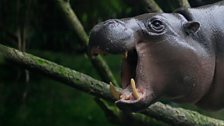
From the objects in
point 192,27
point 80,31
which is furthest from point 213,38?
point 80,31

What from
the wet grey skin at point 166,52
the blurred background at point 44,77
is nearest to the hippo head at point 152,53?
the wet grey skin at point 166,52

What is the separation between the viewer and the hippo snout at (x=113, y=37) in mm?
1111

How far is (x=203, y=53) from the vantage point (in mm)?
1197

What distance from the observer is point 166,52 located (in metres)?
1.15

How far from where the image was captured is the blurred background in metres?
4.08

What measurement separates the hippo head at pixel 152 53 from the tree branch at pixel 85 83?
0.88 m

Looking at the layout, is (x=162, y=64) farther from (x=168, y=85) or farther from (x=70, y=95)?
(x=70, y=95)

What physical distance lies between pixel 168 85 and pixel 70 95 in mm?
4530

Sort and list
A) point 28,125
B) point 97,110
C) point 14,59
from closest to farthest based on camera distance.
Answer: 1. point 14,59
2. point 28,125
3. point 97,110

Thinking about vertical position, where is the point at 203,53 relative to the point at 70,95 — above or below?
above

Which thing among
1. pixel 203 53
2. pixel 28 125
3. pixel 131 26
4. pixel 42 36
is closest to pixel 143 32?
pixel 131 26

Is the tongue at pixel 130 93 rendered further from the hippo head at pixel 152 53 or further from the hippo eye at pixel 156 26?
the hippo eye at pixel 156 26

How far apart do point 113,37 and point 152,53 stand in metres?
0.08

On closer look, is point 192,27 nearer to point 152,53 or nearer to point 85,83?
point 152,53
